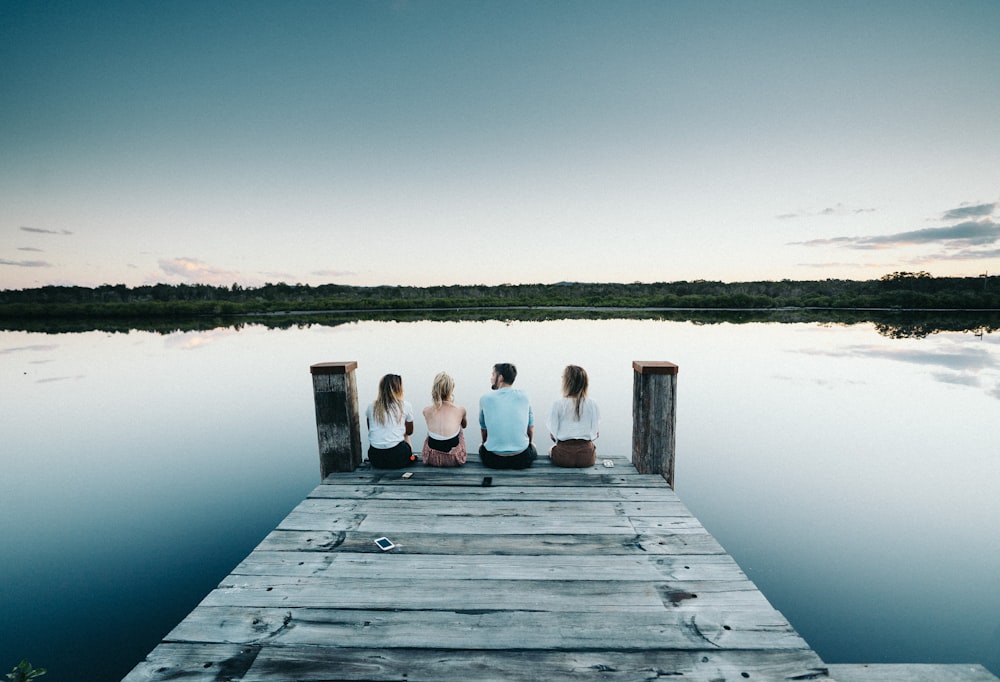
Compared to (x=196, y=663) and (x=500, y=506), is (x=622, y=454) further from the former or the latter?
(x=196, y=663)

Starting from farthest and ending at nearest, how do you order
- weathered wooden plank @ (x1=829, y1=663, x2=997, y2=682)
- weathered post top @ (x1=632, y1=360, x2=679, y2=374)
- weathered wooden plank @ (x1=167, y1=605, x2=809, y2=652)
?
weathered post top @ (x1=632, y1=360, x2=679, y2=374) < weathered wooden plank @ (x1=829, y1=663, x2=997, y2=682) < weathered wooden plank @ (x1=167, y1=605, x2=809, y2=652)

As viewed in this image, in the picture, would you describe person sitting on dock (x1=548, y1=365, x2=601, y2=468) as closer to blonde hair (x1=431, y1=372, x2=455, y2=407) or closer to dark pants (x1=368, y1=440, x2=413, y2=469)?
blonde hair (x1=431, y1=372, x2=455, y2=407)

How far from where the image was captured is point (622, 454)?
693 cm

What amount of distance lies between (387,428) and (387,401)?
0.31m

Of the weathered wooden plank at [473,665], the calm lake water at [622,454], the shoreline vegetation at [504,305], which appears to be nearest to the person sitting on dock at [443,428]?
the weathered wooden plank at [473,665]

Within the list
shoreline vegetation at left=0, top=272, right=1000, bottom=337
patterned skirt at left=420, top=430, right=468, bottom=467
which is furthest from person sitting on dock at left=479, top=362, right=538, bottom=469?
shoreline vegetation at left=0, top=272, right=1000, bottom=337

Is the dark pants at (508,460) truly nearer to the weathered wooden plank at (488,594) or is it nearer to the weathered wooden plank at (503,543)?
the weathered wooden plank at (503,543)

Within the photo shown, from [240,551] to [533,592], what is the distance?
447 centimetres

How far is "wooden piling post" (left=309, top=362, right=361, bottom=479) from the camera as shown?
4848mm

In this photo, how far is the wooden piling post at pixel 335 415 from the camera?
15.9 ft

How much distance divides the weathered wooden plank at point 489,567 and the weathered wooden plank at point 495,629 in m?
0.37

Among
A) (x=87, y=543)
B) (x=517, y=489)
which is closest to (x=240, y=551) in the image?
(x=87, y=543)

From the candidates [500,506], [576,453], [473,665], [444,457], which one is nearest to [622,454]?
[576,453]

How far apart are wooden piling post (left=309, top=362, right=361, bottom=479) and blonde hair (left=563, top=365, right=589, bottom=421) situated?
240cm
